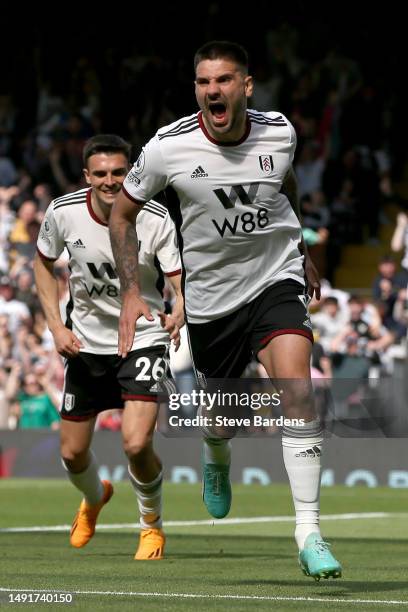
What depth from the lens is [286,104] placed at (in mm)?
25391

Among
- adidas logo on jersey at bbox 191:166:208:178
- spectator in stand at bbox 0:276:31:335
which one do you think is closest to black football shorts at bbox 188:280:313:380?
adidas logo on jersey at bbox 191:166:208:178

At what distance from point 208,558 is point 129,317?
290cm

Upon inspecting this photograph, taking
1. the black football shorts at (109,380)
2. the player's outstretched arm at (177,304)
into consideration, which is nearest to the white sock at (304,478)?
the player's outstretched arm at (177,304)

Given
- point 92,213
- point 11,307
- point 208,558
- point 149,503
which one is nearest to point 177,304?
point 92,213

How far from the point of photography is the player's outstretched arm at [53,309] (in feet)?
33.2

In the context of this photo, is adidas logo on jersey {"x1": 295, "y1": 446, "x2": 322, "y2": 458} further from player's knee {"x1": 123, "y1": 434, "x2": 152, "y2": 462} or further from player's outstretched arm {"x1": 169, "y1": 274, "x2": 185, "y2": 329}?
player's knee {"x1": 123, "y1": 434, "x2": 152, "y2": 462}

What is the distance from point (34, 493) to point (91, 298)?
7030 millimetres

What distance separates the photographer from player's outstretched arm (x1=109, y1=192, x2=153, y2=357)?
7.75 meters

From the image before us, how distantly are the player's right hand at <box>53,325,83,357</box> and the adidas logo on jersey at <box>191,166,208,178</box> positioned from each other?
2338mm

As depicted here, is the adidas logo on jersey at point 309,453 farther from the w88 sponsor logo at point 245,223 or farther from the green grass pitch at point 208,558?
the w88 sponsor logo at point 245,223

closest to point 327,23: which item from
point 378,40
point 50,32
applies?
point 378,40

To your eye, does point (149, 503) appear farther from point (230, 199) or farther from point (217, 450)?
point (230, 199)

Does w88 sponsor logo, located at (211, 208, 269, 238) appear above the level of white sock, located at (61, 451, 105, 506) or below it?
above

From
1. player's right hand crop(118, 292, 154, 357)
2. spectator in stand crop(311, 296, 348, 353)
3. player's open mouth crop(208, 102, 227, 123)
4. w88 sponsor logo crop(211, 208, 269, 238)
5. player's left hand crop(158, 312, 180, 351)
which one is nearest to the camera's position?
player's right hand crop(118, 292, 154, 357)
